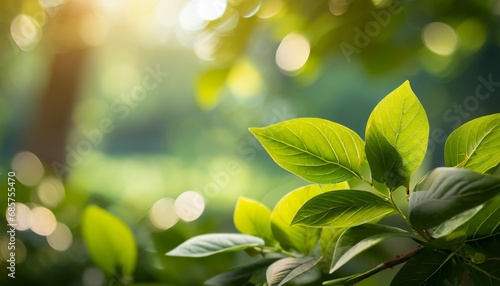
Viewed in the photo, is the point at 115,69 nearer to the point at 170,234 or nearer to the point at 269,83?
the point at 269,83

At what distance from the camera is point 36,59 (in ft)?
3.87

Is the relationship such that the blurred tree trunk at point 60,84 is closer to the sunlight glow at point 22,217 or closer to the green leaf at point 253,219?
the sunlight glow at point 22,217

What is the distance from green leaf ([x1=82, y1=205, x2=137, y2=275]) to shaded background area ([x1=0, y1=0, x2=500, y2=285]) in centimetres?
7

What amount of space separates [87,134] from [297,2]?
2.35ft

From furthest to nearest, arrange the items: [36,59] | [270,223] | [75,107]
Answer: [36,59] < [75,107] < [270,223]

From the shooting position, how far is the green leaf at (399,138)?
0.23 m

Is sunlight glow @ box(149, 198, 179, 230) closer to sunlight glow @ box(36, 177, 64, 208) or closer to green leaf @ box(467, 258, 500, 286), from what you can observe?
sunlight glow @ box(36, 177, 64, 208)

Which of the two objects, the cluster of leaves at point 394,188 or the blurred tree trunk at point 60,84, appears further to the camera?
the blurred tree trunk at point 60,84

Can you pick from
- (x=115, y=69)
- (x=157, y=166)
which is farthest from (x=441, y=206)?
(x=115, y=69)

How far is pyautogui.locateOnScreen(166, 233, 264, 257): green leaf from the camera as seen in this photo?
29 centimetres

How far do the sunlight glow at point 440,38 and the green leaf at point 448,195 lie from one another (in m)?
0.62

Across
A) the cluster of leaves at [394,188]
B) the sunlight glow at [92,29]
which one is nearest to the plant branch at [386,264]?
the cluster of leaves at [394,188]

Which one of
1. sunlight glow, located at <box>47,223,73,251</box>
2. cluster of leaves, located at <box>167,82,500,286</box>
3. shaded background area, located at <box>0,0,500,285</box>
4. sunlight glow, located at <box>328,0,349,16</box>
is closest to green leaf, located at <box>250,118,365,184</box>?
cluster of leaves, located at <box>167,82,500,286</box>

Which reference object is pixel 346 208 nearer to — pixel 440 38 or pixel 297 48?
pixel 297 48
